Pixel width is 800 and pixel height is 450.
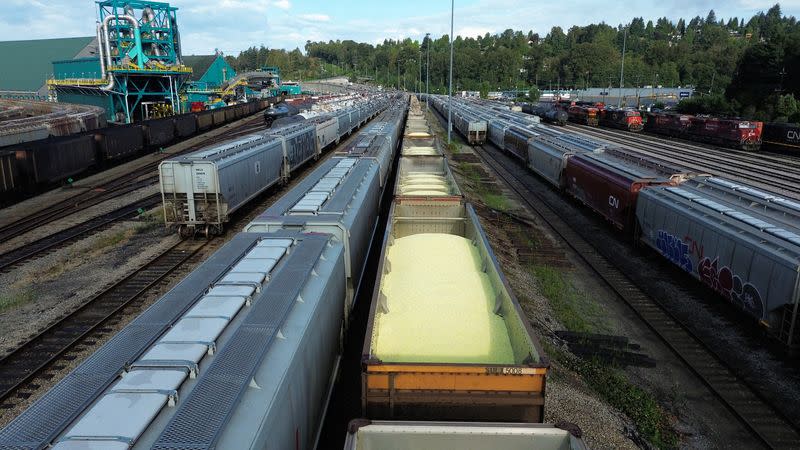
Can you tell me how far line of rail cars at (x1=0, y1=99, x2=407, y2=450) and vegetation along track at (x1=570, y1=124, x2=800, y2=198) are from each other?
32.1 metres

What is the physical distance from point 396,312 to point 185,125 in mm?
51385

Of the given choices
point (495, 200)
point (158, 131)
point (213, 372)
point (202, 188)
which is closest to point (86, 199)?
point (202, 188)

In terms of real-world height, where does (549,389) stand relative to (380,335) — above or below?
below

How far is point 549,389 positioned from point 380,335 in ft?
15.8

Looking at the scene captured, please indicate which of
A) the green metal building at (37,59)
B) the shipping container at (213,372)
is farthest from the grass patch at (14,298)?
the green metal building at (37,59)

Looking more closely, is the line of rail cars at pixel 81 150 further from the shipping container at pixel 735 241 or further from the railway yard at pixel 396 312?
the shipping container at pixel 735 241

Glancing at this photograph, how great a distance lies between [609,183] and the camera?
23.0m

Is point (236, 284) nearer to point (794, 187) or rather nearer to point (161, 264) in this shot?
point (161, 264)

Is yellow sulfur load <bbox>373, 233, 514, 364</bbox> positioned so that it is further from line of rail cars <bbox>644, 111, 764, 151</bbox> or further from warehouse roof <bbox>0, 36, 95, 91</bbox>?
warehouse roof <bbox>0, 36, 95, 91</bbox>

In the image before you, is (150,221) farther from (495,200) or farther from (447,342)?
(447,342)

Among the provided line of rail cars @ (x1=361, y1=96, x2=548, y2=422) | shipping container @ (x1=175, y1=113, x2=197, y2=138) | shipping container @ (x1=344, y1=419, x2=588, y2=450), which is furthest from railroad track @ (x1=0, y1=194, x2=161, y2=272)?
shipping container @ (x1=175, y1=113, x2=197, y2=138)

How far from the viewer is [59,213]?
25625 mm

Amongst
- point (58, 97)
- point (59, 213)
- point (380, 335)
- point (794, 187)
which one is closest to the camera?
point (380, 335)

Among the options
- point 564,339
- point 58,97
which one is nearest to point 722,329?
point 564,339
